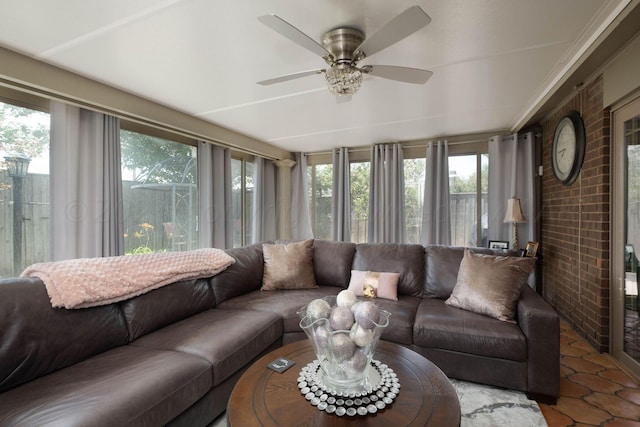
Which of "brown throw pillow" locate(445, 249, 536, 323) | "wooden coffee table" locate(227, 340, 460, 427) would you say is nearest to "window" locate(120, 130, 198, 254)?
"wooden coffee table" locate(227, 340, 460, 427)

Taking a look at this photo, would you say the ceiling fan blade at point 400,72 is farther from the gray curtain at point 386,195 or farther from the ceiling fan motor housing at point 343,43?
the gray curtain at point 386,195

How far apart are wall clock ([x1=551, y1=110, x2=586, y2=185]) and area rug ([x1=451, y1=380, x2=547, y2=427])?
223 cm

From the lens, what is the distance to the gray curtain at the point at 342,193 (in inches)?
201

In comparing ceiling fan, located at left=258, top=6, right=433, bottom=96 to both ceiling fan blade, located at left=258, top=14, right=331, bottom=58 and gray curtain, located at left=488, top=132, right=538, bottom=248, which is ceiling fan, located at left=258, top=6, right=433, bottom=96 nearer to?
ceiling fan blade, located at left=258, top=14, right=331, bottom=58

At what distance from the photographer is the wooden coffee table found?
1062mm

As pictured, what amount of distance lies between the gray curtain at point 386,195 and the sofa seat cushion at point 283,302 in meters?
2.04

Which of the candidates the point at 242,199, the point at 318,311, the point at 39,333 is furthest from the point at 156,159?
the point at 318,311

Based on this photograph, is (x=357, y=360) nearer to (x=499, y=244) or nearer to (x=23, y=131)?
(x=23, y=131)

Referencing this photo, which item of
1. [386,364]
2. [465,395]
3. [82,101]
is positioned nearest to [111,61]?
[82,101]

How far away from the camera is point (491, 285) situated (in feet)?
7.29

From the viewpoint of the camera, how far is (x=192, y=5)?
5.28ft

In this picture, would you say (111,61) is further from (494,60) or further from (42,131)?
(494,60)

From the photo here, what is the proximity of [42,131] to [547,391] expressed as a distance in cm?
412

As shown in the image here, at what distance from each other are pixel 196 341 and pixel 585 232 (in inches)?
132
